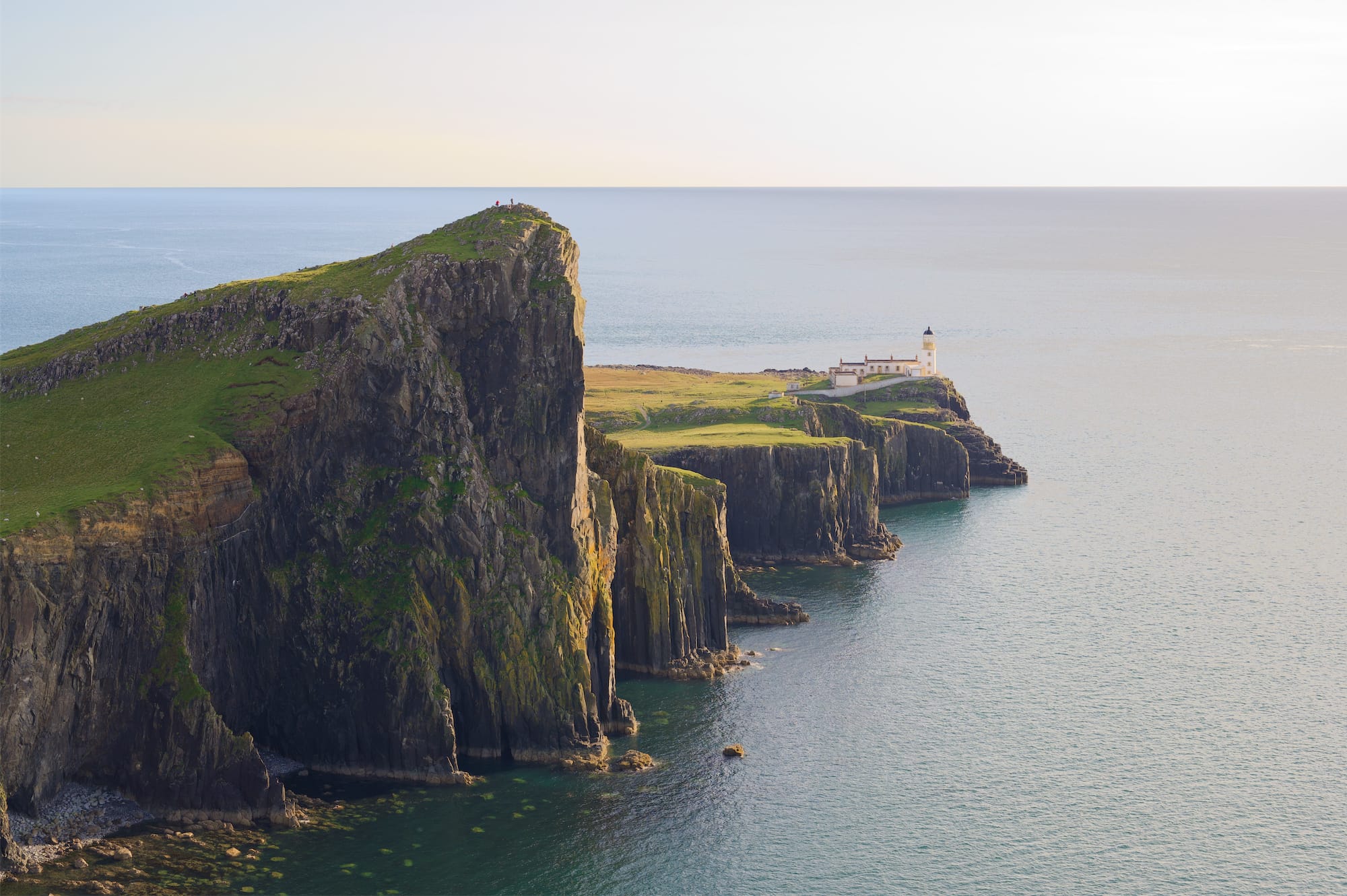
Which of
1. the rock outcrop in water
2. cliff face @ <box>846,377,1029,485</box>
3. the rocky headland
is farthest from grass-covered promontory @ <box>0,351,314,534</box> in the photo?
cliff face @ <box>846,377,1029,485</box>

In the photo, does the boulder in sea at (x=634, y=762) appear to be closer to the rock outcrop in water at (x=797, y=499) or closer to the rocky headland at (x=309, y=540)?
the rocky headland at (x=309, y=540)

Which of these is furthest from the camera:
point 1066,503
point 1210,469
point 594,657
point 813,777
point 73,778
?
point 1210,469

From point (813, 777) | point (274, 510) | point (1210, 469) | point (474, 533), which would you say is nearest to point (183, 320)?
point (274, 510)

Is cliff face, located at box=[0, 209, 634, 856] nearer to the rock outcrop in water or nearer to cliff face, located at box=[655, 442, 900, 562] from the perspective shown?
cliff face, located at box=[655, 442, 900, 562]

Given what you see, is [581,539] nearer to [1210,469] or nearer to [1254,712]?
[1254,712]

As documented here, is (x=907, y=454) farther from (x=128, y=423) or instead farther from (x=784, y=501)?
(x=128, y=423)
